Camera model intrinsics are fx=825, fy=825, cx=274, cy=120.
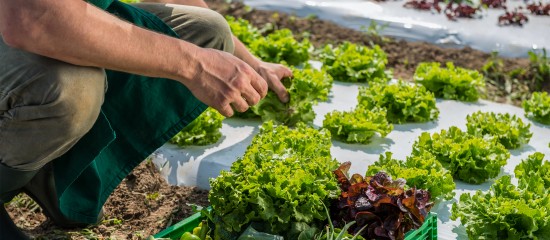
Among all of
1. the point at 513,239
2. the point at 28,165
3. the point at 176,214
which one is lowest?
the point at 176,214

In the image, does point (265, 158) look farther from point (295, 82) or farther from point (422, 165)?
point (295, 82)

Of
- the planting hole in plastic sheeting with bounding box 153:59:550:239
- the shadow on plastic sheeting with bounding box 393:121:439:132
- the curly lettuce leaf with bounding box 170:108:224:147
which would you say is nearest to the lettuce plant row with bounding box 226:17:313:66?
the planting hole in plastic sheeting with bounding box 153:59:550:239

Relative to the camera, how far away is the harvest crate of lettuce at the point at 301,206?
3.04 metres

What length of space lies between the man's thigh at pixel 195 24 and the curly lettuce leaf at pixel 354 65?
1846 millimetres

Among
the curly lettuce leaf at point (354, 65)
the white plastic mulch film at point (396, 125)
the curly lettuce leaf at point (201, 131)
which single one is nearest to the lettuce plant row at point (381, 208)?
the white plastic mulch film at point (396, 125)

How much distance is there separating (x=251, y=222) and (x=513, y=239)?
108 cm

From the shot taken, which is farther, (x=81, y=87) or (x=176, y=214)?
(x=176, y=214)

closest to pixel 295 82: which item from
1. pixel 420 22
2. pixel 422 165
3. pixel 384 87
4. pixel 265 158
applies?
pixel 384 87

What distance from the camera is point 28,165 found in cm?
296

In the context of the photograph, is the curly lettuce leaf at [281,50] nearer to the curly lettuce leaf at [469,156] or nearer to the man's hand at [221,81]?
the curly lettuce leaf at [469,156]

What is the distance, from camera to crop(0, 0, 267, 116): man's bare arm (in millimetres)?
2576

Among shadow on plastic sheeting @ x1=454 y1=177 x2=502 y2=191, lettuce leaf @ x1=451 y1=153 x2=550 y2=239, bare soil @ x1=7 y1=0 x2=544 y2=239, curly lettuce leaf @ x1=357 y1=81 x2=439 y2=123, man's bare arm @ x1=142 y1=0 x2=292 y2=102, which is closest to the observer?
lettuce leaf @ x1=451 y1=153 x2=550 y2=239

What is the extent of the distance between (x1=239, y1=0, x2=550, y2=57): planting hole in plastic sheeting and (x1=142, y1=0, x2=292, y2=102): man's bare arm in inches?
96.7

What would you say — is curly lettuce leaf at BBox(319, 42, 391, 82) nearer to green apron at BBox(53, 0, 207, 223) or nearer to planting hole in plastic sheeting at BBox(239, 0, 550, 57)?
planting hole in plastic sheeting at BBox(239, 0, 550, 57)
